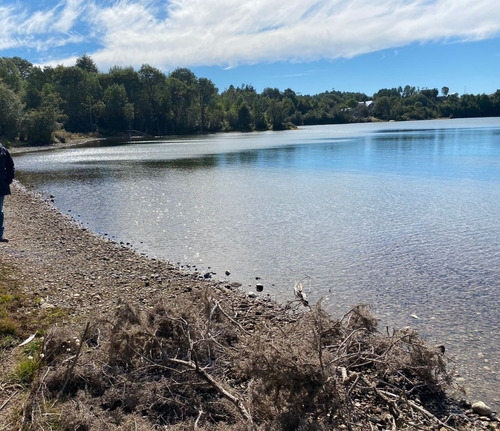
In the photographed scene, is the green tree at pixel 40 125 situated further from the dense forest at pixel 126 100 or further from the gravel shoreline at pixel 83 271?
the gravel shoreline at pixel 83 271

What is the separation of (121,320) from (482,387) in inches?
253

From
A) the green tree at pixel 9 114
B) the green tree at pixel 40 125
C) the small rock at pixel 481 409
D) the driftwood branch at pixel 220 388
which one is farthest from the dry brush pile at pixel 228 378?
the green tree at pixel 40 125

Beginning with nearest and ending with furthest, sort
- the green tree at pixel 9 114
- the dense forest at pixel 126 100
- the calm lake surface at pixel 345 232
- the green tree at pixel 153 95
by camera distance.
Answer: the calm lake surface at pixel 345 232 → the green tree at pixel 9 114 → the dense forest at pixel 126 100 → the green tree at pixel 153 95

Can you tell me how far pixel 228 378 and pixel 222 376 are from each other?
17 cm

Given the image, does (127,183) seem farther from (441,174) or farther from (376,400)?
(376,400)

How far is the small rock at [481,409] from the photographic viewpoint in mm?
6269

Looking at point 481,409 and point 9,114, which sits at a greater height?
point 9,114

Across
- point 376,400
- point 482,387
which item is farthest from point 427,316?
point 376,400

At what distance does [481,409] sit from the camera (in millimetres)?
6301

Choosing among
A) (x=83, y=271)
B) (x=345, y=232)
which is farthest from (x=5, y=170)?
(x=345, y=232)

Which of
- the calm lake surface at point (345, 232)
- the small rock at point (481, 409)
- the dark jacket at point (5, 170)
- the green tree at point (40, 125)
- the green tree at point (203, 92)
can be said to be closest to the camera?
the small rock at point (481, 409)

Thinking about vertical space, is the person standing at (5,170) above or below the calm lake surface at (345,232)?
above

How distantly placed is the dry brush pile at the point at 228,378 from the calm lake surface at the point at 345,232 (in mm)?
1443

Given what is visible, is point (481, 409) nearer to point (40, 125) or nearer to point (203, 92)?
point (40, 125)
